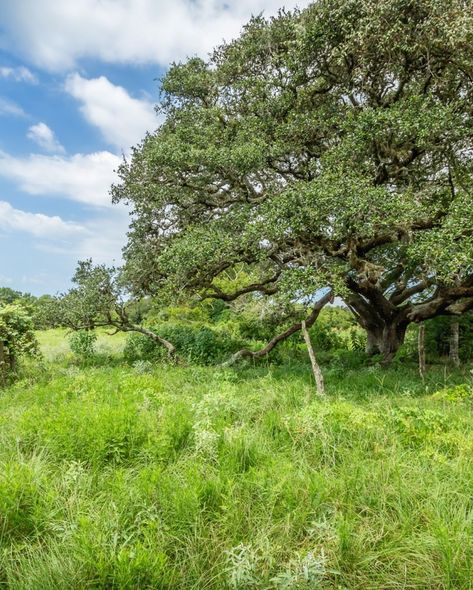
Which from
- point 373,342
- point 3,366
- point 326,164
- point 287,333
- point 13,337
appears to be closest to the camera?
point 326,164

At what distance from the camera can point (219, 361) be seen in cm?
1326

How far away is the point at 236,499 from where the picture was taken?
362 cm

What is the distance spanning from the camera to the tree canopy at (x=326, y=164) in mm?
8758

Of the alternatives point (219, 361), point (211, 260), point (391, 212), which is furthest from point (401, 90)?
point (219, 361)

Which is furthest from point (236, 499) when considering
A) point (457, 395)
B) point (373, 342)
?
point (373, 342)

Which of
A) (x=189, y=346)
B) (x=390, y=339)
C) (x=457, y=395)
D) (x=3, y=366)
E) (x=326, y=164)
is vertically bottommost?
(x=457, y=395)

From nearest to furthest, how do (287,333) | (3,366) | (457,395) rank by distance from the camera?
(457,395)
(3,366)
(287,333)

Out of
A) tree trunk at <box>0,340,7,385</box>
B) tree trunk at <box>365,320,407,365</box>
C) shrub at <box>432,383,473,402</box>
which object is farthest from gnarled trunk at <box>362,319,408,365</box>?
tree trunk at <box>0,340,7,385</box>

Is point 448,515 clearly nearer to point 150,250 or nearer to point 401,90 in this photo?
point 401,90

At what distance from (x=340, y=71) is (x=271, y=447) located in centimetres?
1042

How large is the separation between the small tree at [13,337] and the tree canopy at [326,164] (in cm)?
358

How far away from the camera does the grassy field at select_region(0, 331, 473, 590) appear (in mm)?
2951

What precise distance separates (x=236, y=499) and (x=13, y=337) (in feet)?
34.4

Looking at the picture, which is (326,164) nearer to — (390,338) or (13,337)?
(390,338)
